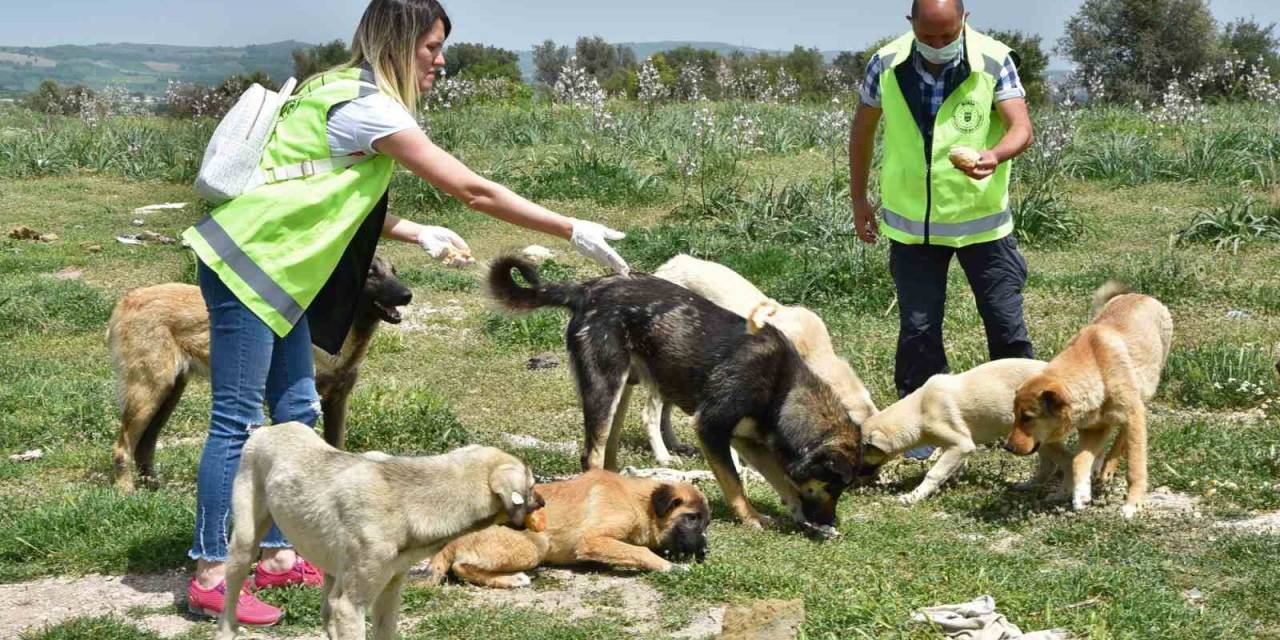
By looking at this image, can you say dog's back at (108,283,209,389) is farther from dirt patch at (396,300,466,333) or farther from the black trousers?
the black trousers

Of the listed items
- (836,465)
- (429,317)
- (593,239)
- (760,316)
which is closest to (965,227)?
(760,316)

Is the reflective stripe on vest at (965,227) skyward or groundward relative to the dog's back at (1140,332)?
skyward

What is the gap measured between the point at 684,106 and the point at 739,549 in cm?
1608

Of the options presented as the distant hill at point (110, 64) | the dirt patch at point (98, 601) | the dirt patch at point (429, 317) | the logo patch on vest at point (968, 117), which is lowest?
the distant hill at point (110, 64)

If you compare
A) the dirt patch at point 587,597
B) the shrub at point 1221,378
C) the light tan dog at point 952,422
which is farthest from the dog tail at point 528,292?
the shrub at point 1221,378

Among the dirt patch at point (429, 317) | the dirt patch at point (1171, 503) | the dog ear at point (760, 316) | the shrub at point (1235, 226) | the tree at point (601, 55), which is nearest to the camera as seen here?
the dirt patch at point (1171, 503)

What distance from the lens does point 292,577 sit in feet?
17.9

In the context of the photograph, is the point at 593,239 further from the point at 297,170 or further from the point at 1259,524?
the point at 1259,524

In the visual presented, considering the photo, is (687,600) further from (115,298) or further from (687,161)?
(687,161)

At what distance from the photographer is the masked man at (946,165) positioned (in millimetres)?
6941

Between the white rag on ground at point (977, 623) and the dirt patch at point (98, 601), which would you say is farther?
the dirt patch at point (98, 601)

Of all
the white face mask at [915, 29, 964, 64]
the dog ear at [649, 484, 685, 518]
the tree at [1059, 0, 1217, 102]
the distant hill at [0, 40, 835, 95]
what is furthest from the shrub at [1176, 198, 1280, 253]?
the distant hill at [0, 40, 835, 95]

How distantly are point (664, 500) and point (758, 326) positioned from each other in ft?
4.09

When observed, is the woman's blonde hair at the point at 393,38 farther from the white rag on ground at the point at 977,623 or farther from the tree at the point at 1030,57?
the tree at the point at 1030,57
